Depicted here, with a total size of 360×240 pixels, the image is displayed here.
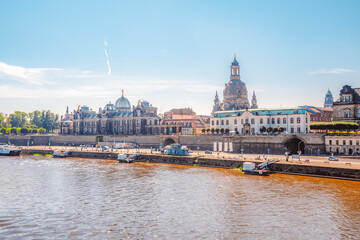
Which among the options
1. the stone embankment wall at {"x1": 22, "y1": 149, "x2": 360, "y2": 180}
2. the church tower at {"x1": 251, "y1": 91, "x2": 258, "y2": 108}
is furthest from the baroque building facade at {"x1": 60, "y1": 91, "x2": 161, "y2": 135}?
the church tower at {"x1": 251, "y1": 91, "x2": 258, "y2": 108}

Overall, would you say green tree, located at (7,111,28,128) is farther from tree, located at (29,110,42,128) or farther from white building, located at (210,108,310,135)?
white building, located at (210,108,310,135)

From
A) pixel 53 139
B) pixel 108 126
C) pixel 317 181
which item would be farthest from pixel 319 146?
pixel 53 139

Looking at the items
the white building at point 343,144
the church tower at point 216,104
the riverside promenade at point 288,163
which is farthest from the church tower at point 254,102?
the riverside promenade at point 288,163

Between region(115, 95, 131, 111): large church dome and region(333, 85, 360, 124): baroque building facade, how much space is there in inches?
3347

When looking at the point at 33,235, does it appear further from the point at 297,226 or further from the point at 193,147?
the point at 193,147

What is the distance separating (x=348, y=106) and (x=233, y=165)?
33.0 metres

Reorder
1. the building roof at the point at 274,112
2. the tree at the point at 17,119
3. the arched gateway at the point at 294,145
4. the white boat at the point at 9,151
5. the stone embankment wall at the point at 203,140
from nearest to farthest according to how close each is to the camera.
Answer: the stone embankment wall at the point at 203,140
the arched gateway at the point at 294,145
the building roof at the point at 274,112
the white boat at the point at 9,151
the tree at the point at 17,119

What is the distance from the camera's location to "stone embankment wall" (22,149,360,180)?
43.8 m

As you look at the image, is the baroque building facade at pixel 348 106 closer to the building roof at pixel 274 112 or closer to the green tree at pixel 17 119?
the building roof at pixel 274 112

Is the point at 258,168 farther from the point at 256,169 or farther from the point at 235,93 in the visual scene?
the point at 235,93

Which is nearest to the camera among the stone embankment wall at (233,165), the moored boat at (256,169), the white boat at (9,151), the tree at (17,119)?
the stone embankment wall at (233,165)

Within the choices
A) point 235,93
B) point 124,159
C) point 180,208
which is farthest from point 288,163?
point 235,93

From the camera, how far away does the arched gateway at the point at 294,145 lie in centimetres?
7053

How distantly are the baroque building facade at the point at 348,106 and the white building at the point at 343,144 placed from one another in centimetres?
1207
